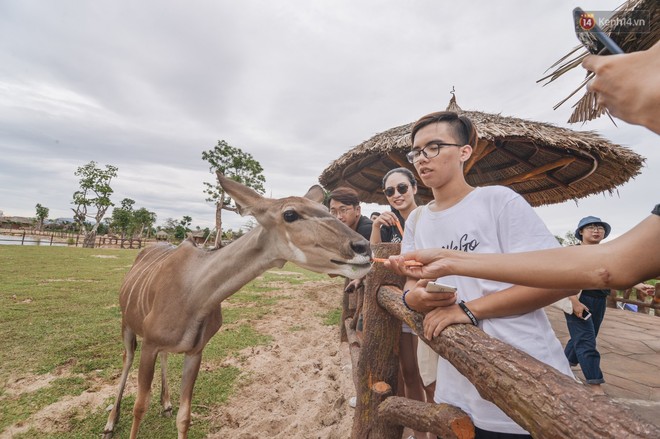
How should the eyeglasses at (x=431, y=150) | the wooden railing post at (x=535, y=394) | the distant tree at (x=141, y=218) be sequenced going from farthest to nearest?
the distant tree at (x=141, y=218) < the eyeglasses at (x=431, y=150) < the wooden railing post at (x=535, y=394)

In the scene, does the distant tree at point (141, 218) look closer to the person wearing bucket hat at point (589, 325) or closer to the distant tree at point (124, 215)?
the distant tree at point (124, 215)

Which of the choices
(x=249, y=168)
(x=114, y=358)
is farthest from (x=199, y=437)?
(x=249, y=168)

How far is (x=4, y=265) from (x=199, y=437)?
56.2ft

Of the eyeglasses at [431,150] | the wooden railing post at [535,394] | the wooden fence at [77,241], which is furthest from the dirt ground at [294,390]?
the wooden fence at [77,241]

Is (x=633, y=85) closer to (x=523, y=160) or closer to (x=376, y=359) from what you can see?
(x=376, y=359)

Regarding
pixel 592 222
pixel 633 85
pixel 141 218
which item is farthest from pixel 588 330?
pixel 141 218

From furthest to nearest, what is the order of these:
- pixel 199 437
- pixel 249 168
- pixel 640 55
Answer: pixel 249 168, pixel 199 437, pixel 640 55

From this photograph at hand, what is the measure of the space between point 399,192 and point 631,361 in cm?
460

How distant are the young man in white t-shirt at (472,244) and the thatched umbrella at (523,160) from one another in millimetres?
3341

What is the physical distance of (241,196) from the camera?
2.66 meters

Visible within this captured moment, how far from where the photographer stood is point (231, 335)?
19.3ft

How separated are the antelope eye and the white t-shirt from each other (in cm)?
110

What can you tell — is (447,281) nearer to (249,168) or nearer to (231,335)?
(231,335)

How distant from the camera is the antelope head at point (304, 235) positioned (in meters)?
2.22
